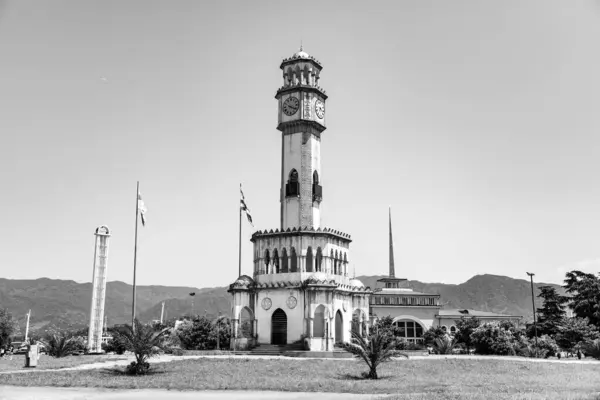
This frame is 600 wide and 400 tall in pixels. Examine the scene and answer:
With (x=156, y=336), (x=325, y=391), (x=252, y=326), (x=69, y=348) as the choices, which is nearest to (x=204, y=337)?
(x=252, y=326)

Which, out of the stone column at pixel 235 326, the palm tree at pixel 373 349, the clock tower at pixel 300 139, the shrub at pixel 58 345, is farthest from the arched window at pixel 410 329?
the palm tree at pixel 373 349

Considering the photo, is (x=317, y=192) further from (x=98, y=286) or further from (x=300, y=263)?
(x=98, y=286)

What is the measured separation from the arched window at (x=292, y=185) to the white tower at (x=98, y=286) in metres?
33.3

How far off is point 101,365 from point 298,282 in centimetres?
2179

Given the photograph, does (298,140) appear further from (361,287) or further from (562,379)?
(562,379)

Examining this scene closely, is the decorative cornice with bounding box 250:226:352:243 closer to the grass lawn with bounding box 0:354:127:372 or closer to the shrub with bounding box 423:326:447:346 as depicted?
the grass lawn with bounding box 0:354:127:372

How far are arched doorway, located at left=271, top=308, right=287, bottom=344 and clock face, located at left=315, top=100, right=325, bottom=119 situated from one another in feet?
70.3

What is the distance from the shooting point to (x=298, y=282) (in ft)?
185

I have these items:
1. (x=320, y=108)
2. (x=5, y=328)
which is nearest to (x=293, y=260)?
(x=320, y=108)

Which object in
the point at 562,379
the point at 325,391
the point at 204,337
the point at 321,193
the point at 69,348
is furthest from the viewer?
the point at 204,337

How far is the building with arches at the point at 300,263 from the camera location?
182 ft

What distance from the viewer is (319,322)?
5516 centimetres

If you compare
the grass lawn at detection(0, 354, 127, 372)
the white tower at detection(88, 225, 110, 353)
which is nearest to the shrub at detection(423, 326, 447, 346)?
the white tower at detection(88, 225, 110, 353)

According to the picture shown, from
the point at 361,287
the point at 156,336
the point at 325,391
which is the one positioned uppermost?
the point at 361,287
